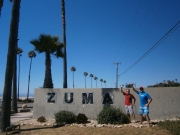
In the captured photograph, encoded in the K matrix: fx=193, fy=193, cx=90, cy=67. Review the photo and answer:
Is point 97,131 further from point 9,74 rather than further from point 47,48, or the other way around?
point 47,48

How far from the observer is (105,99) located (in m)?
11.1

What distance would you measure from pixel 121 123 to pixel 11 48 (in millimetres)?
6455

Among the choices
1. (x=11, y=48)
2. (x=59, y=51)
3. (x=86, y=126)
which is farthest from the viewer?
(x=59, y=51)

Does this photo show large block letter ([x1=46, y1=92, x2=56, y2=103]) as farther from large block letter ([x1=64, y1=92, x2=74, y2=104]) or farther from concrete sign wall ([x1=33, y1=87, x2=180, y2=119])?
large block letter ([x1=64, y1=92, x2=74, y2=104])

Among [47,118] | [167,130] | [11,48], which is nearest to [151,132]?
[167,130]

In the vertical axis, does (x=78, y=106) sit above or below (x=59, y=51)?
below

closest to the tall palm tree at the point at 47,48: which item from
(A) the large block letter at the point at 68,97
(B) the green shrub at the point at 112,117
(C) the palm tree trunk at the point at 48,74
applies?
(C) the palm tree trunk at the point at 48,74

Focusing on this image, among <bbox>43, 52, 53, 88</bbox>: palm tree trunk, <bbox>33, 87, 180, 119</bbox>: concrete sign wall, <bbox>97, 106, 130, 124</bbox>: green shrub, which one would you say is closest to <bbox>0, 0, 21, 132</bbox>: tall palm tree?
<bbox>33, 87, 180, 119</bbox>: concrete sign wall

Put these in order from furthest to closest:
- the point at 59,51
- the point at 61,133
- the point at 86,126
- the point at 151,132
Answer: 1. the point at 59,51
2. the point at 86,126
3. the point at 61,133
4. the point at 151,132

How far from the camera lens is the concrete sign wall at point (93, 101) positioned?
10586 millimetres

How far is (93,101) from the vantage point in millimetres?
11297

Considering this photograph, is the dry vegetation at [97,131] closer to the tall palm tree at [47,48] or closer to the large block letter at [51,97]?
the large block letter at [51,97]

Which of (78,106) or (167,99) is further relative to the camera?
(78,106)

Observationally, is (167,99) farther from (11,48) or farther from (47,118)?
(11,48)
